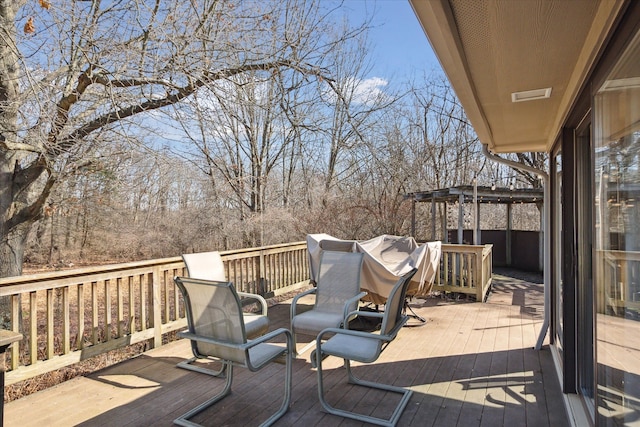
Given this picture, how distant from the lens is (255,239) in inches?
466

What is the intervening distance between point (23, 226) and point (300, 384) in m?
5.48

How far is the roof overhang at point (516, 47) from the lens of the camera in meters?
1.51

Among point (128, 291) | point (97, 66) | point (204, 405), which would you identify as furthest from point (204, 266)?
point (97, 66)

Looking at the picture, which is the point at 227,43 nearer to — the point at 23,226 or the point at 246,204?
the point at 23,226

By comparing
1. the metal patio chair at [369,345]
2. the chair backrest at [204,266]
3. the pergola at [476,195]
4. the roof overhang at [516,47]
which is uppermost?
the roof overhang at [516,47]

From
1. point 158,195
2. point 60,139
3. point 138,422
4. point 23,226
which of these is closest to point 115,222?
point 158,195

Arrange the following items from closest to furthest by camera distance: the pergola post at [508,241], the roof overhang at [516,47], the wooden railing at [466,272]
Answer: the roof overhang at [516,47] < the wooden railing at [466,272] < the pergola post at [508,241]

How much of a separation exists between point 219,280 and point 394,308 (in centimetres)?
226

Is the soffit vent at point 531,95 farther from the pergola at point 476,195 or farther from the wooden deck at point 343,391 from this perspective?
the pergola at point 476,195

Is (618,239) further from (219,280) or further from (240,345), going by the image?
(219,280)

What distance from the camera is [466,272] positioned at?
22.2 ft

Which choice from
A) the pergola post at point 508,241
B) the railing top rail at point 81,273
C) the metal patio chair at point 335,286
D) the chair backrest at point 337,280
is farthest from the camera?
the pergola post at point 508,241

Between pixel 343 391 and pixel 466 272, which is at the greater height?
pixel 466 272

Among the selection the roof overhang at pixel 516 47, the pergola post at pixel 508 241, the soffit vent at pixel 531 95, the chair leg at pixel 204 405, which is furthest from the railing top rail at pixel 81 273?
the pergola post at pixel 508 241
